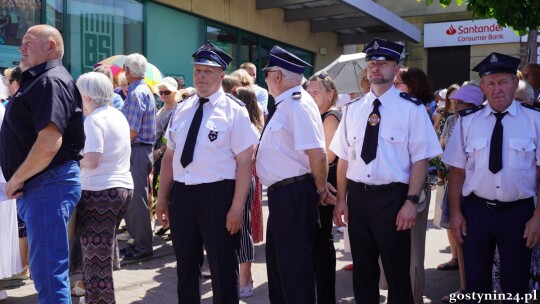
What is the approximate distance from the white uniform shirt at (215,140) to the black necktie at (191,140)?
0.02 m

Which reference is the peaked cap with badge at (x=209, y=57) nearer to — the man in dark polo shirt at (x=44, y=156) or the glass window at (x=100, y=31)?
the man in dark polo shirt at (x=44, y=156)

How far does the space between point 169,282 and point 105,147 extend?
1.83m

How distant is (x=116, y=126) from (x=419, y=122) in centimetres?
232

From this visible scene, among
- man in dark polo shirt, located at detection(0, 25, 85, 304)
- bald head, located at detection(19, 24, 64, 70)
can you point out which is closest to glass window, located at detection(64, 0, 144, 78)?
bald head, located at detection(19, 24, 64, 70)

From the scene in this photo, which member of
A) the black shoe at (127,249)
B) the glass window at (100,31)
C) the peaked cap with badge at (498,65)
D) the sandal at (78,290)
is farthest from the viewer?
the glass window at (100,31)

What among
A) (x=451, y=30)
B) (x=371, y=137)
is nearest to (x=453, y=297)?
(x=371, y=137)

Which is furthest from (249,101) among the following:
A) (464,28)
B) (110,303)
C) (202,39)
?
(464,28)

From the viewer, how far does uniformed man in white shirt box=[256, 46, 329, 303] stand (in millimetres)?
4086

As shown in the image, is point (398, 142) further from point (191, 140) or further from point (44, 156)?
point (44, 156)

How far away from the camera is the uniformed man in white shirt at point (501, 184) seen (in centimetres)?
385

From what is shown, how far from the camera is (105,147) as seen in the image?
462cm

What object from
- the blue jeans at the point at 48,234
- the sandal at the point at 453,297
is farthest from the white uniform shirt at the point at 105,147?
the sandal at the point at 453,297

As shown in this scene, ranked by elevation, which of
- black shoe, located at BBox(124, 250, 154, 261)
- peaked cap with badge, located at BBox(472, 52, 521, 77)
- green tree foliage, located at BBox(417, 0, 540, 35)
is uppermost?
green tree foliage, located at BBox(417, 0, 540, 35)

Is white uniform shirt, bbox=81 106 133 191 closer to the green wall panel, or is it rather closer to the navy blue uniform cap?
the navy blue uniform cap
